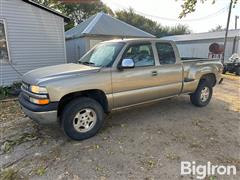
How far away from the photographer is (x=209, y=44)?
2456 centimetres

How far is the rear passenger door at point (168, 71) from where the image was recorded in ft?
15.8

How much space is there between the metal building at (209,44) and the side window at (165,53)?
1585 cm

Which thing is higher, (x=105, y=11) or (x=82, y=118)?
(x=105, y=11)

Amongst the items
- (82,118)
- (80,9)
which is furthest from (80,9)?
(82,118)

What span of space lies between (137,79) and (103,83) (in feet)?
2.81

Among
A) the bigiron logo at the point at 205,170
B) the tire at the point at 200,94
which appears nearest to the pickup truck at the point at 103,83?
the tire at the point at 200,94

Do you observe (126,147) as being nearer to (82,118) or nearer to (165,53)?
(82,118)

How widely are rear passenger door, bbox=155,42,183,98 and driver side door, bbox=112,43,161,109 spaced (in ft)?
0.65

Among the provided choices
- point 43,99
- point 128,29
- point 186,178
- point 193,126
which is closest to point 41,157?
point 43,99

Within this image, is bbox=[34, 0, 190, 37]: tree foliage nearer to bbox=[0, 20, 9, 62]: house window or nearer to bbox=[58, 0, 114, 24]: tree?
bbox=[58, 0, 114, 24]: tree

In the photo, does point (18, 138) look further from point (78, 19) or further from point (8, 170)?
point (78, 19)

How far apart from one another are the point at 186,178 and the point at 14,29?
8.38 metres

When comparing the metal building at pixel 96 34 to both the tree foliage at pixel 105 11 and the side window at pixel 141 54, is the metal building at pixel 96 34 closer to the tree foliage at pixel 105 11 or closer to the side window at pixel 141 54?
the side window at pixel 141 54

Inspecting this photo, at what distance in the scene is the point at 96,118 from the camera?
4.06 meters
